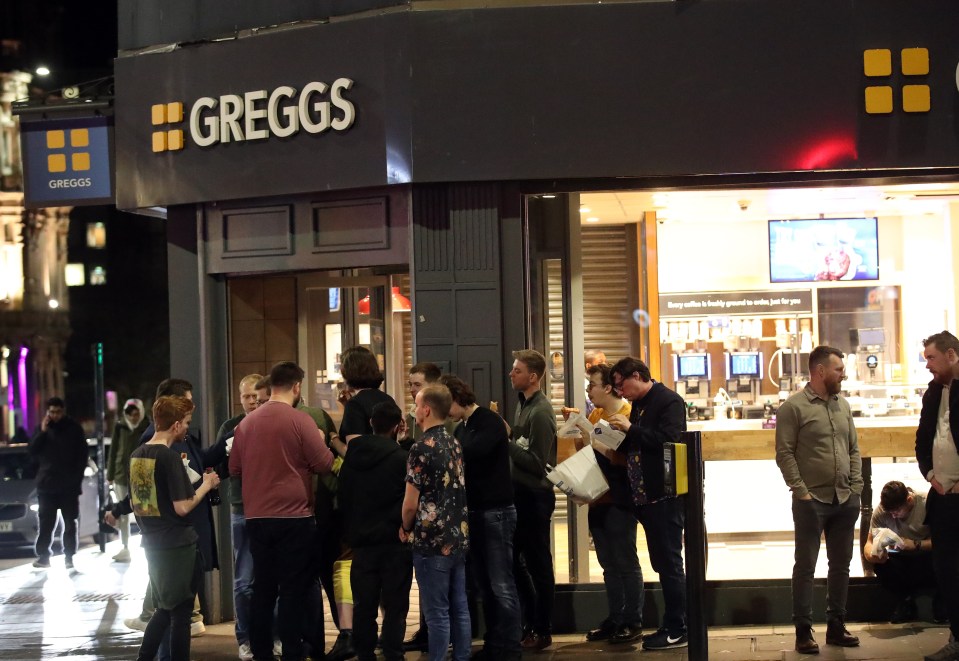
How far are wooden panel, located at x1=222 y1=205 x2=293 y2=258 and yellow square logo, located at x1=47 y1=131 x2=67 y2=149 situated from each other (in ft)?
5.56

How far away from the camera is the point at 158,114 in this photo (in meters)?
9.77

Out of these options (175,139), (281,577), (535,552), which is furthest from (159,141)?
(535,552)

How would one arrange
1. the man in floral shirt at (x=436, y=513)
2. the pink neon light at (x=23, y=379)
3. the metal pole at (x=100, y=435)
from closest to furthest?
the man in floral shirt at (x=436, y=513) < the metal pole at (x=100, y=435) < the pink neon light at (x=23, y=379)

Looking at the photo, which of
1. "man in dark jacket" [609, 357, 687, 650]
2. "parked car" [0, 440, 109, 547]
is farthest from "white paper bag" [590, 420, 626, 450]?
"parked car" [0, 440, 109, 547]

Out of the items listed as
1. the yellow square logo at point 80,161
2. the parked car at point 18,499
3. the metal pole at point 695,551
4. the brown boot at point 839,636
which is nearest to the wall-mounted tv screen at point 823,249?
the brown boot at point 839,636

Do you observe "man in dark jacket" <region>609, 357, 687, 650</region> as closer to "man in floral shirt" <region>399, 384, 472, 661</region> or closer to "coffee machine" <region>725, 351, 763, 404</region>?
"man in floral shirt" <region>399, 384, 472, 661</region>

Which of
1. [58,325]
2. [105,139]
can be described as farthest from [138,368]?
[105,139]

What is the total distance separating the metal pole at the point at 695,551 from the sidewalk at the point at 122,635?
1118 mm

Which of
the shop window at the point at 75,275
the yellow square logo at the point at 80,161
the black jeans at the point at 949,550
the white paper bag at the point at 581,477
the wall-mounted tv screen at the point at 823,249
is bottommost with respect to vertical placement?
the black jeans at the point at 949,550

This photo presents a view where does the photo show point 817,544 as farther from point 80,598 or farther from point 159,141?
point 80,598

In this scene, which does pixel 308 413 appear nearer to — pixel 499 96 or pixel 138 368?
pixel 499 96

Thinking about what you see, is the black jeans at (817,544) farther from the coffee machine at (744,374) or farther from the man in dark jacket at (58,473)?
the man in dark jacket at (58,473)

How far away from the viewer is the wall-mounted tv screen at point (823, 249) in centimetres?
1041

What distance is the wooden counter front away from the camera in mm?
9055
